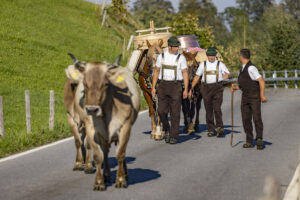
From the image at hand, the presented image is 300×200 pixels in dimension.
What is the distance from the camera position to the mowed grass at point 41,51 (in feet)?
56.5

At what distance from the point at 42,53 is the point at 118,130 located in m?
32.7

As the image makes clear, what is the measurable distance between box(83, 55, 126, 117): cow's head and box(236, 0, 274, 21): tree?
153m

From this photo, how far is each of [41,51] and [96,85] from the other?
3367 cm

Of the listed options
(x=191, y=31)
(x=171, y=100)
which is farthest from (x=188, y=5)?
(x=171, y=100)

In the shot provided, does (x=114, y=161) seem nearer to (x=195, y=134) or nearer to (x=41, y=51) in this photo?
(x=195, y=134)

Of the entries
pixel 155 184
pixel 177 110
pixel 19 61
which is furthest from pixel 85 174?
pixel 19 61

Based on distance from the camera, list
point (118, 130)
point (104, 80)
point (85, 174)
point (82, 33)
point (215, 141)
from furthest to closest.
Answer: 1. point (82, 33)
2. point (215, 141)
3. point (85, 174)
4. point (118, 130)
5. point (104, 80)

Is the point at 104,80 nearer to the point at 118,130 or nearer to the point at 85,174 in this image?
the point at 118,130

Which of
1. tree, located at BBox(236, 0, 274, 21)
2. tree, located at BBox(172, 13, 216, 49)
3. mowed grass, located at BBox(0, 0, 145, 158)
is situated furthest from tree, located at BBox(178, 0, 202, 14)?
tree, located at BBox(172, 13, 216, 49)

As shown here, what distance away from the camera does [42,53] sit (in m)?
40.4

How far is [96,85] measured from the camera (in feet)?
26.1

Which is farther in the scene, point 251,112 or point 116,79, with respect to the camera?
point 251,112

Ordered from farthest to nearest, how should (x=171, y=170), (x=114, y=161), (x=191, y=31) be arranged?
(x=191, y=31) → (x=114, y=161) → (x=171, y=170)

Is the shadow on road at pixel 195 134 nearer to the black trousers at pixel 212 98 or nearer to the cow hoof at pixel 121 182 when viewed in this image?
the black trousers at pixel 212 98
